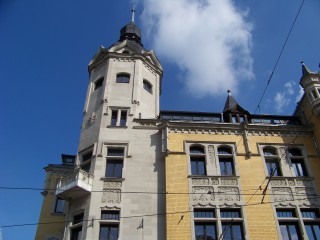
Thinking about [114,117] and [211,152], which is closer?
[211,152]

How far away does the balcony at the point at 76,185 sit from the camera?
23.0 metres

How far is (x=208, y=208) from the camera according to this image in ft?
76.0

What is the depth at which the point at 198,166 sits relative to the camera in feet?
83.7

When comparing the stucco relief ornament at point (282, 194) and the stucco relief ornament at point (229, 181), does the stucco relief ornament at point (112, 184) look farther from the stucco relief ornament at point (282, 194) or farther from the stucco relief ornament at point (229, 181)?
the stucco relief ornament at point (282, 194)

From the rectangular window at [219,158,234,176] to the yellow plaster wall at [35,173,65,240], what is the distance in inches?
515

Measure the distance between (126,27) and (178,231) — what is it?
25.9 metres

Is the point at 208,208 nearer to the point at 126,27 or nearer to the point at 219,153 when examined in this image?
the point at 219,153

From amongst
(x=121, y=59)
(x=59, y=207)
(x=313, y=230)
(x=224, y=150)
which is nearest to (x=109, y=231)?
(x=59, y=207)

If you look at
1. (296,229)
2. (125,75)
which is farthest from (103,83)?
(296,229)

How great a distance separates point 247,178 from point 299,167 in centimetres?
451

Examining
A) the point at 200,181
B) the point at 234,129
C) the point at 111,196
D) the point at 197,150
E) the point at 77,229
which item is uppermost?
the point at 234,129

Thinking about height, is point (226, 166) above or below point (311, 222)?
above

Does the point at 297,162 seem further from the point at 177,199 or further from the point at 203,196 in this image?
the point at 177,199

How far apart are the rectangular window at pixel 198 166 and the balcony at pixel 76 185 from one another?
7019mm
